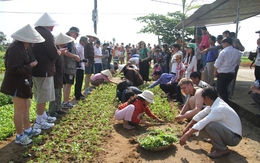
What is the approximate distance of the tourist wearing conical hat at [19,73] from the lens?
3584 millimetres

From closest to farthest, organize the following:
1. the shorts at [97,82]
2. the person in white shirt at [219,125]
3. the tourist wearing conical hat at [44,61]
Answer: the person in white shirt at [219,125] < the tourist wearing conical hat at [44,61] < the shorts at [97,82]

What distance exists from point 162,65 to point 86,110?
4.96 m

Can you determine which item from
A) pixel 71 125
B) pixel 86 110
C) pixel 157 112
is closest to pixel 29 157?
pixel 71 125

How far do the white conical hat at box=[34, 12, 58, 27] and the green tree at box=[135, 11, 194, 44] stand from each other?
23.6 metres

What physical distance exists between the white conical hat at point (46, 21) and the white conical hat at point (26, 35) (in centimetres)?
60

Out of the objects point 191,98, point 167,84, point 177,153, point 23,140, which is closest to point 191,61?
point 167,84

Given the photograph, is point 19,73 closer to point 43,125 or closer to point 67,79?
point 43,125

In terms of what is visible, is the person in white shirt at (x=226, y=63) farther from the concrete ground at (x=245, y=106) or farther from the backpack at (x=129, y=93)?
the backpack at (x=129, y=93)

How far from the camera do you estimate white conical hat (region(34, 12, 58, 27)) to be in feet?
14.5

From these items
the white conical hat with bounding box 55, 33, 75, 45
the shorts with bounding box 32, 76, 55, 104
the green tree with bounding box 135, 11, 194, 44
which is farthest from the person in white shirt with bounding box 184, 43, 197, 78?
the green tree with bounding box 135, 11, 194, 44

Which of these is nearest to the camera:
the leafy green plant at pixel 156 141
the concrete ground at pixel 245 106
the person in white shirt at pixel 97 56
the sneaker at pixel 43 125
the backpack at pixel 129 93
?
the leafy green plant at pixel 156 141

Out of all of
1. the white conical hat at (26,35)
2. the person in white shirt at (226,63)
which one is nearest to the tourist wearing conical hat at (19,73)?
the white conical hat at (26,35)

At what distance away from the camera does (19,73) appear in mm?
3594

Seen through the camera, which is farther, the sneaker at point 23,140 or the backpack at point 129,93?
the backpack at point 129,93
